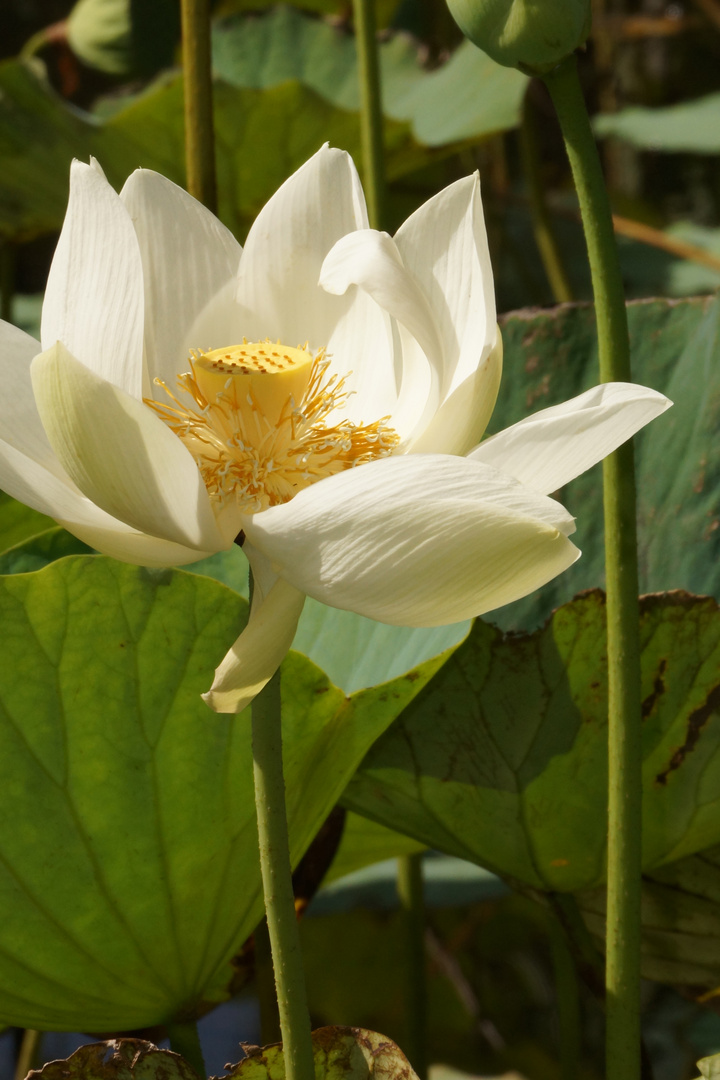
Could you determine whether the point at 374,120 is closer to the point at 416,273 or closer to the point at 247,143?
the point at 416,273

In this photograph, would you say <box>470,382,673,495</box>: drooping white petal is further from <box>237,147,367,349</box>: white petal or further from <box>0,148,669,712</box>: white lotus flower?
<box>237,147,367,349</box>: white petal

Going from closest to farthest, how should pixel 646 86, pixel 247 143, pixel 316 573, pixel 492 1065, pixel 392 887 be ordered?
1. pixel 316 573
2. pixel 392 887
3. pixel 247 143
4. pixel 492 1065
5. pixel 646 86

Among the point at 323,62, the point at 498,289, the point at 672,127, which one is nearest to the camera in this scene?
the point at 323,62

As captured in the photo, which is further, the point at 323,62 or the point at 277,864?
the point at 323,62

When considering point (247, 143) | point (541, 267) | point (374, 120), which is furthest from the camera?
point (541, 267)

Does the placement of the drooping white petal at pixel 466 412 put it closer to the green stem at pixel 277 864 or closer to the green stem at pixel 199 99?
the green stem at pixel 277 864

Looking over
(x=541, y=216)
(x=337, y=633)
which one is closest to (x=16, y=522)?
(x=337, y=633)

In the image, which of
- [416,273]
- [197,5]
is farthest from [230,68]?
[416,273]

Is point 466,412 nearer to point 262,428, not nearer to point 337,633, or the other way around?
point 262,428
